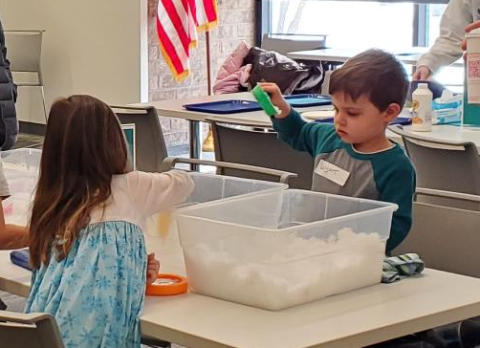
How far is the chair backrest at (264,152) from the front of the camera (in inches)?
147

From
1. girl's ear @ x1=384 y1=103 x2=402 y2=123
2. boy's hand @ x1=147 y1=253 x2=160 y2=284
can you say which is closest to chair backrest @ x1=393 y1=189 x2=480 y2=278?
girl's ear @ x1=384 y1=103 x2=402 y2=123

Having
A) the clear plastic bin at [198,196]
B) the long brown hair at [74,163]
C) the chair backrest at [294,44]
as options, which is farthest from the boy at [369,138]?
the chair backrest at [294,44]

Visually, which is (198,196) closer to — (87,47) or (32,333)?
(32,333)

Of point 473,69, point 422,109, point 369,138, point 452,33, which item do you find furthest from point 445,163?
point 452,33

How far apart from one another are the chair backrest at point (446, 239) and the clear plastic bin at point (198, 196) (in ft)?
1.43

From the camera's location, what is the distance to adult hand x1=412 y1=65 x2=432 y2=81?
392 centimetres

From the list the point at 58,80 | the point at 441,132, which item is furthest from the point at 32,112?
the point at 441,132

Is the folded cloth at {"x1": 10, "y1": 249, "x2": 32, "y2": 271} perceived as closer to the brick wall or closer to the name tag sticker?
the name tag sticker

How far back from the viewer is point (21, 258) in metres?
2.20

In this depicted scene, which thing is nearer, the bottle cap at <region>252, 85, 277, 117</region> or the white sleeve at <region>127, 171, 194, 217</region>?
the white sleeve at <region>127, 171, 194, 217</region>

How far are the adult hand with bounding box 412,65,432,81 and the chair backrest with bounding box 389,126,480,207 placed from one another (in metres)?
0.62

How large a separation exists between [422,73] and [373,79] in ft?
5.40

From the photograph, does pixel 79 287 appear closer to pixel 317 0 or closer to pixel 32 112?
pixel 317 0

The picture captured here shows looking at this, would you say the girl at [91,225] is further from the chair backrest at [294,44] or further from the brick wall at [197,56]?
the brick wall at [197,56]
